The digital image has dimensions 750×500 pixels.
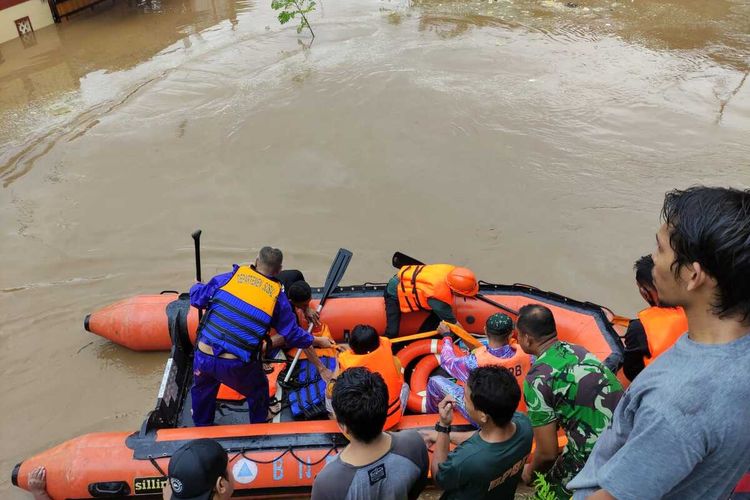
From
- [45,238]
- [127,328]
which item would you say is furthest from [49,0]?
[127,328]

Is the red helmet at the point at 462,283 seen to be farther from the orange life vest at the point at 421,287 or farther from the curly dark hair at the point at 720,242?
the curly dark hair at the point at 720,242

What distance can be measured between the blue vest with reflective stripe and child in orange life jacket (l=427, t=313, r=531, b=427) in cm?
112

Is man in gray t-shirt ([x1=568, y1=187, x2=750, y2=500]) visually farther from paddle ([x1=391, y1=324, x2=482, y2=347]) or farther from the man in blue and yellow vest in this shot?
paddle ([x1=391, y1=324, x2=482, y2=347])

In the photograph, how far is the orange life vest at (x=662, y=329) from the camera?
2.50 metres

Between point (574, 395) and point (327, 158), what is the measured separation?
5.64 metres

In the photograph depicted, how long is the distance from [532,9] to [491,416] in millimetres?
13200

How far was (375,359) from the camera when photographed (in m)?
2.86

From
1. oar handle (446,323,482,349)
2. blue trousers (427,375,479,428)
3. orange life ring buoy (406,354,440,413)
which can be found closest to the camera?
blue trousers (427,375,479,428)

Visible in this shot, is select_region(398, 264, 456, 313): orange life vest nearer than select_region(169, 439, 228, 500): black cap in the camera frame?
No

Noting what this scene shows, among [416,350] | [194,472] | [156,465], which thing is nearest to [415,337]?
[416,350]

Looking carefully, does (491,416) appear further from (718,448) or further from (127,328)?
(127,328)

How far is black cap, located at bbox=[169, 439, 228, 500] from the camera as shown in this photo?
1.78 m

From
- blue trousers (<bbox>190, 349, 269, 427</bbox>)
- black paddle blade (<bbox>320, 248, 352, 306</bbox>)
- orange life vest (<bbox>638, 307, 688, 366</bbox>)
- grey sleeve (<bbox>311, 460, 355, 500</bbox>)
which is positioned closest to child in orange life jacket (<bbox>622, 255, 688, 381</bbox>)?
orange life vest (<bbox>638, 307, 688, 366</bbox>)

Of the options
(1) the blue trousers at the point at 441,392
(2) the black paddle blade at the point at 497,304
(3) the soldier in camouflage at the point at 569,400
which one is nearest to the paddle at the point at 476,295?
(2) the black paddle blade at the point at 497,304
